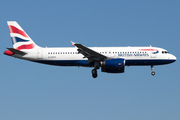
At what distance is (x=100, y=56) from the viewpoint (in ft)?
169

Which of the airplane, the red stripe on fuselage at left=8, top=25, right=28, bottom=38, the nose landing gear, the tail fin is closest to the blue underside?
the airplane

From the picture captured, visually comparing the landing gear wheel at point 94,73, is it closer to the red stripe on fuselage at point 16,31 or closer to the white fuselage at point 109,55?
the white fuselage at point 109,55

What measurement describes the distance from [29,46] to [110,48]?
43.0ft

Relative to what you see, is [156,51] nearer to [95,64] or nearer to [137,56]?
[137,56]

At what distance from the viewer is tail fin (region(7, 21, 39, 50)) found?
184 ft

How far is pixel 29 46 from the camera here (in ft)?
184

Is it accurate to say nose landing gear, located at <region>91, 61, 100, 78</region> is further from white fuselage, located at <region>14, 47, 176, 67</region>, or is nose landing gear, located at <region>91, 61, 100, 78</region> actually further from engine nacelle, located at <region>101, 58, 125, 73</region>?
white fuselage, located at <region>14, 47, 176, 67</region>

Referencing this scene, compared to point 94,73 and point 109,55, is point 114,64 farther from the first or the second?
point 94,73

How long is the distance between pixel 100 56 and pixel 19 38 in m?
14.4

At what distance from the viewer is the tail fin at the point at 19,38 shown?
2210 inches

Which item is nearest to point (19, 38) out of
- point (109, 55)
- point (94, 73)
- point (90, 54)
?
point (90, 54)

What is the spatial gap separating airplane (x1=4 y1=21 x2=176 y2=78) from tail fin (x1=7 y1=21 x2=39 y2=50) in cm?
71

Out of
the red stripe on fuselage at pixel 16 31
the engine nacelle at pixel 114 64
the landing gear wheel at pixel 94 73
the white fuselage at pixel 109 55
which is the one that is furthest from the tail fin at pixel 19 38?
the engine nacelle at pixel 114 64

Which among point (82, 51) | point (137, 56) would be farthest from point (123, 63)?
point (82, 51)
